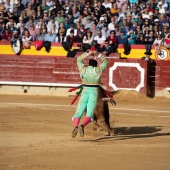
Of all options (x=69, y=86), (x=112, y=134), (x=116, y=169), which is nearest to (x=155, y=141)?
(x=112, y=134)

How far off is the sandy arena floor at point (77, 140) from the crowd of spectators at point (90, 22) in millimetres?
2014

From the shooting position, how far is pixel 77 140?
31.2 feet

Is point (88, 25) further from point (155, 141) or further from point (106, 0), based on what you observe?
point (155, 141)

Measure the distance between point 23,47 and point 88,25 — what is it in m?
1.79

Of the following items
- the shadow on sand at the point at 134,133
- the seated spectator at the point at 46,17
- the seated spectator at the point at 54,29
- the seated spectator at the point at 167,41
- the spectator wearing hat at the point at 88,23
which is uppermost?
the seated spectator at the point at 46,17

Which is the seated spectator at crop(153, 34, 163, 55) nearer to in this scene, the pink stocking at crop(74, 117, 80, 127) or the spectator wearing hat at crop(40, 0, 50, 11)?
the spectator wearing hat at crop(40, 0, 50, 11)

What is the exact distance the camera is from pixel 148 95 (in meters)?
16.2

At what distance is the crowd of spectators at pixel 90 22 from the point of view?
16.2 metres

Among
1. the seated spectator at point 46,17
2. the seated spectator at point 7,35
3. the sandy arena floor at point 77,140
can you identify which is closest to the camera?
the sandy arena floor at point 77,140

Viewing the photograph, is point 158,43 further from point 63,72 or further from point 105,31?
point 63,72

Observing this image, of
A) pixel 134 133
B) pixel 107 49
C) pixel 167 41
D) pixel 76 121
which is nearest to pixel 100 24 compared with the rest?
pixel 107 49

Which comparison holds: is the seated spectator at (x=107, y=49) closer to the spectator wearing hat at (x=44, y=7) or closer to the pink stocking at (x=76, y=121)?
the spectator wearing hat at (x=44, y=7)

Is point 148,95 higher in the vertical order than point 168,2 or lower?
lower

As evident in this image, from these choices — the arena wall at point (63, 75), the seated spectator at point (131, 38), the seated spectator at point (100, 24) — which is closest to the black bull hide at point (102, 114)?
the arena wall at point (63, 75)
